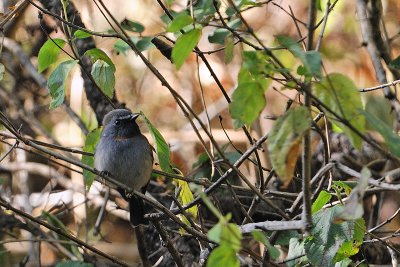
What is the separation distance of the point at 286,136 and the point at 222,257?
41 cm

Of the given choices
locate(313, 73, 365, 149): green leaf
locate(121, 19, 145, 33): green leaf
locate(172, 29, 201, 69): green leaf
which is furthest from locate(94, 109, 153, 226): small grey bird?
locate(313, 73, 365, 149): green leaf

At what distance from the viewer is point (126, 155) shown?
4652 millimetres

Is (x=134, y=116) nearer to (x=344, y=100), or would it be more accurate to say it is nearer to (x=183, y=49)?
(x=183, y=49)

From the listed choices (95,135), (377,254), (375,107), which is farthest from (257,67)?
(375,107)

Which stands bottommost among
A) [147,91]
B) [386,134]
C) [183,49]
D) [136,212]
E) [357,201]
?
[136,212]

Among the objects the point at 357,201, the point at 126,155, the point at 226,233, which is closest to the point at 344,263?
the point at 357,201

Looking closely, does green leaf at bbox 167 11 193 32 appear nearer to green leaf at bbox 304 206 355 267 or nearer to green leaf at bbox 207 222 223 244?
green leaf at bbox 207 222 223 244

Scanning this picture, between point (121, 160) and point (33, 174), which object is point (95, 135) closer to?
point (121, 160)

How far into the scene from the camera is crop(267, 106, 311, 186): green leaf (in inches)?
84.8

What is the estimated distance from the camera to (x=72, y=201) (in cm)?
666

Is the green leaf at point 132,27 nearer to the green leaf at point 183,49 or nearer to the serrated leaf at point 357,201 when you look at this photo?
the green leaf at point 183,49

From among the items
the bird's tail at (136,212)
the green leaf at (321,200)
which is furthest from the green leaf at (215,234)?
the bird's tail at (136,212)

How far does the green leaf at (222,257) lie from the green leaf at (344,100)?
0.50m

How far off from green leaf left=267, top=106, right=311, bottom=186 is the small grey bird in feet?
7.71
